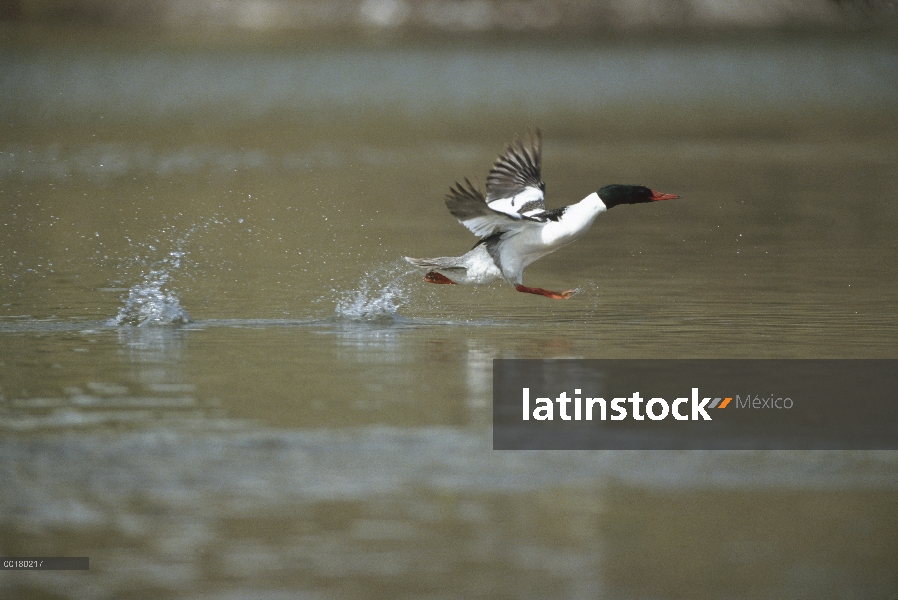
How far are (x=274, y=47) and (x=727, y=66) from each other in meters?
15.9

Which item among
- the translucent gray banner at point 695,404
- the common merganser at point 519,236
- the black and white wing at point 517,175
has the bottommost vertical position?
the translucent gray banner at point 695,404

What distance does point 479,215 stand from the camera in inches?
Answer: 462

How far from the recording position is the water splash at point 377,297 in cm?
1314

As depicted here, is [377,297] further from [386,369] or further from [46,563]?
[46,563]

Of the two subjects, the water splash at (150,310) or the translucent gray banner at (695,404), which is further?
the water splash at (150,310)

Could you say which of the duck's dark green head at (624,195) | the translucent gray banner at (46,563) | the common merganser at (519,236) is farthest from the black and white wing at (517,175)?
the translucent gray banner at (46,563)

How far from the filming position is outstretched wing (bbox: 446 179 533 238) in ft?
37.5

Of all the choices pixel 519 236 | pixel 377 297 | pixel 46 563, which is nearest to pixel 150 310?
pixel 377 297

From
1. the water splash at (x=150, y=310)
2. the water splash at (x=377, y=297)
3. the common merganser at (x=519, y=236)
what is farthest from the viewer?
the water splash at (x=377, y=297)

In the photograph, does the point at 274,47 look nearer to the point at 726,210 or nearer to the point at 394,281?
the point at 726,210

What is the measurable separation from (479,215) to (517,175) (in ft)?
6.24

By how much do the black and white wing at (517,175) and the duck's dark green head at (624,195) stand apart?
83 cm

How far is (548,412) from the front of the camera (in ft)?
31.8

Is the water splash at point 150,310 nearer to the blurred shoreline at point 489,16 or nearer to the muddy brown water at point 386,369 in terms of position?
the muddy brown water at point 386,369
